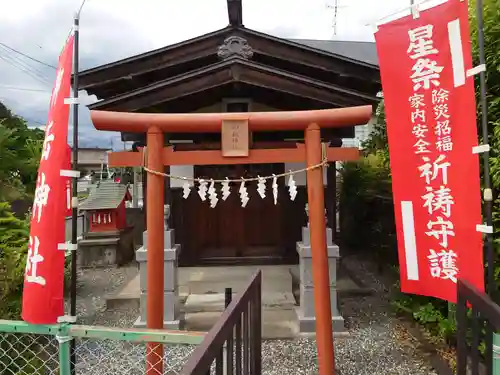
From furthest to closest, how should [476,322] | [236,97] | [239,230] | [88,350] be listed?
1. [239,230]
2. [236,97]
3. [88,350]
4. [476,322]

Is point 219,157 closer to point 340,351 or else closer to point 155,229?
point 155,229

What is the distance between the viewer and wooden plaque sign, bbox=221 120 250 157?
393cm

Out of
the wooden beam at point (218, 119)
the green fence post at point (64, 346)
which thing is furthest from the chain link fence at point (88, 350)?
the wooden beam at point (218, 119)

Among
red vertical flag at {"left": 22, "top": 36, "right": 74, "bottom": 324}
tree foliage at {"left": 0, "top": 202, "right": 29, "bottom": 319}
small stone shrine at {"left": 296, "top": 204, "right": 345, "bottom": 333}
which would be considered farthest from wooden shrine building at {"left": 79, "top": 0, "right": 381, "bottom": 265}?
tree foliage at {"left": 0, "top": 202, "right": 29, "bottom": 319}

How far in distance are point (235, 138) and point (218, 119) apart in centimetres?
29

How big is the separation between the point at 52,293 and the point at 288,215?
19.2 feet

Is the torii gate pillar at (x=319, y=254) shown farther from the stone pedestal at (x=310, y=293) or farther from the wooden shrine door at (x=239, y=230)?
the wooden shrine door at (x=239, y=230)

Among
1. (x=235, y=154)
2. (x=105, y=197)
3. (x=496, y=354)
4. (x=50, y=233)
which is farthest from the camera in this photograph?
(x=105, y=197)

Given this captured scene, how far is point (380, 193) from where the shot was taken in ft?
30.3

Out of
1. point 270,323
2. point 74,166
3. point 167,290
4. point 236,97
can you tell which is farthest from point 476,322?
point 236,97

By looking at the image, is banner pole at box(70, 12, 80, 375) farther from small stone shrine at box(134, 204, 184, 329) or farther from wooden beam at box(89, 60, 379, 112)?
small stone shrine at box(134, 204, 184, 329)

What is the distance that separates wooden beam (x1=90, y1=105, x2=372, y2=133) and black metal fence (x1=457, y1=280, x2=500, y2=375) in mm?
2006

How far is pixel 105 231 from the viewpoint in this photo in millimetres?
11117

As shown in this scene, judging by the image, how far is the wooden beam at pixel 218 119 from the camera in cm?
395
